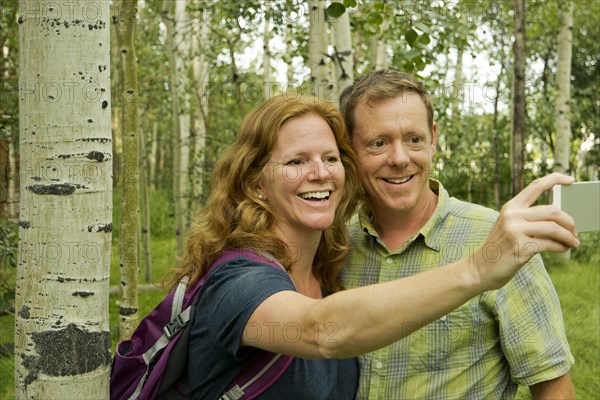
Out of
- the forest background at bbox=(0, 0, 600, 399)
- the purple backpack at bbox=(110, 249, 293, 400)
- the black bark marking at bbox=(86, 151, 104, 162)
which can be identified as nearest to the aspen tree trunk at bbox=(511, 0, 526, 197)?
the forest background at bbox=(0, 0, 600, 399)

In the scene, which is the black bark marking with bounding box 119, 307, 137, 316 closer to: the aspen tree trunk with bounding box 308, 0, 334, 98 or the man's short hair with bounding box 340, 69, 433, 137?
the aspen tree trunk with bounding box 308, 0, 334, 98

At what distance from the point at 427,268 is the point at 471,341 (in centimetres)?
27

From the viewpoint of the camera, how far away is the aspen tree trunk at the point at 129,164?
167 inches

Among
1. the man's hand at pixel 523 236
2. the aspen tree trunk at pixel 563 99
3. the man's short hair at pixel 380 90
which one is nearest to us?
the man's hand at pixel 523 236

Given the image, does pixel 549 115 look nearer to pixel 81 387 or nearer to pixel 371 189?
pixel 371 189

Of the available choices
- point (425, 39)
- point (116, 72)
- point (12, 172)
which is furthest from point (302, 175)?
point (116, 72)

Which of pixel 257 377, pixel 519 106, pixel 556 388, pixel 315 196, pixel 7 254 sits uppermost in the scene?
pixel 519 106

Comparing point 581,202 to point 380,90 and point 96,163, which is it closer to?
point 380,90

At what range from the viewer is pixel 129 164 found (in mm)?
4301

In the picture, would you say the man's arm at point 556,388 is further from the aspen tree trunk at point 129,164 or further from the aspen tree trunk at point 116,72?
the aspen tree trunk at point 116,72

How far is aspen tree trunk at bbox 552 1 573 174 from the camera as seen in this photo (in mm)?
10570

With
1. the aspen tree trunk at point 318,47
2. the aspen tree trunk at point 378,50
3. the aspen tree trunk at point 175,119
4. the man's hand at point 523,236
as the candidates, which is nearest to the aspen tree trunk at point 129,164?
the aspen tree trunk at point 318,47

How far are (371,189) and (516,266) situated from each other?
1095 mm

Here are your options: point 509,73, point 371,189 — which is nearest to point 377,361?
point 371,189
